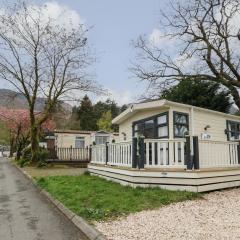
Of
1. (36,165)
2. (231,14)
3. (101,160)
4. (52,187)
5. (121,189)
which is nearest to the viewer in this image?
(121,189)

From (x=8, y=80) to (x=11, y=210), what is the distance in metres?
21.7

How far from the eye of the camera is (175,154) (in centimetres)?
1150

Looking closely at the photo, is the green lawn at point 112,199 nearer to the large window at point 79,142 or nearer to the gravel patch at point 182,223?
the gravel patch at point 182,223

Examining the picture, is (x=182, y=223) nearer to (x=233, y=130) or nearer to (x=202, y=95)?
(x=233, y=130)

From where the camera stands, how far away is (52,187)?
13.5m

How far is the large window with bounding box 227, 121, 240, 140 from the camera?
715 inches

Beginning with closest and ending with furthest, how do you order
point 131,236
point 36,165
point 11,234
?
point 131,236 → point 11,234 → point 36,165

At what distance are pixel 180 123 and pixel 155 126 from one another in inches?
45.4

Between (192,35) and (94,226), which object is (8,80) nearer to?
(192,35)

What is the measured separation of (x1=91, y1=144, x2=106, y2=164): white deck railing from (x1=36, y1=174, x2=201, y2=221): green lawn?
152 inches

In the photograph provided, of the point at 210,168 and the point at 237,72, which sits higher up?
the point at 237,72

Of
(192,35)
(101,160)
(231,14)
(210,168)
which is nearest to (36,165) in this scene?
(101,160)

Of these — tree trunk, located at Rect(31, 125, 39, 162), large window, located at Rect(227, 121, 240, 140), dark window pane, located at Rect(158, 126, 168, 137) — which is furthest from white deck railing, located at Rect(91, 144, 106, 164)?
tree trunk, located at Rect(31, 125, 39, 162)

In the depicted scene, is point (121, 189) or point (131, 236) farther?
point (121, 189)
